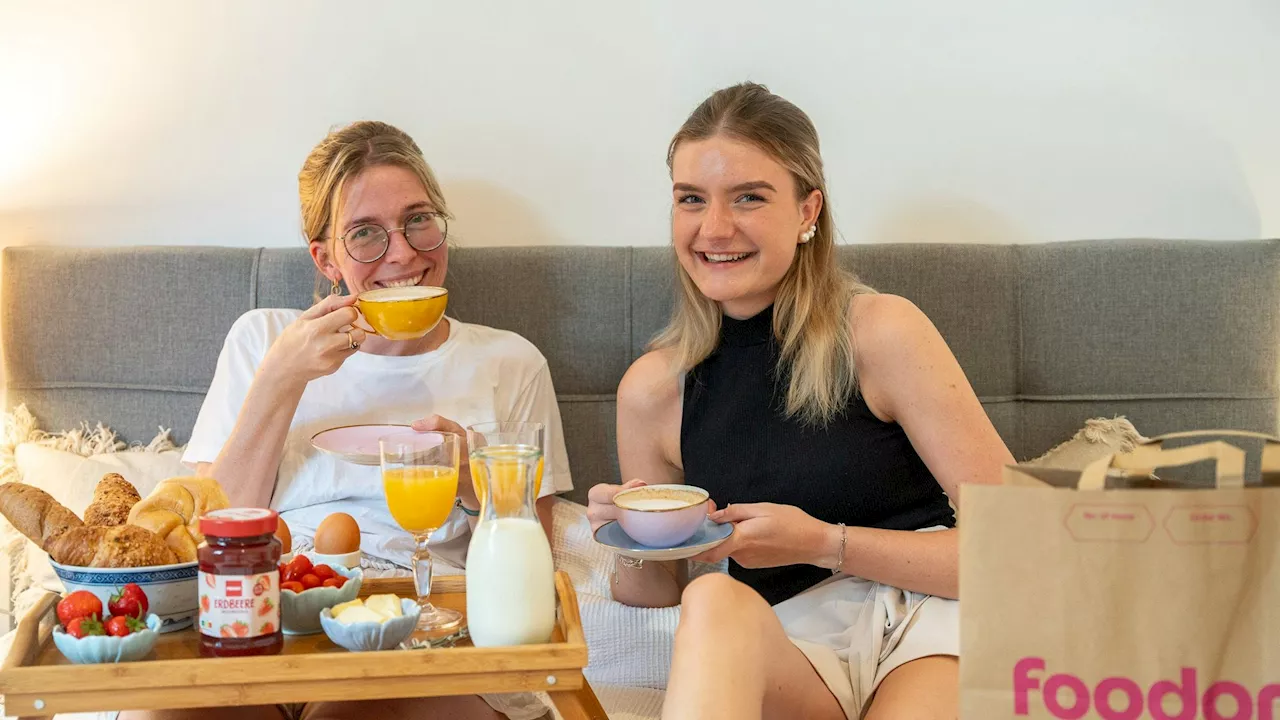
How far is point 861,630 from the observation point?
66.8 inches

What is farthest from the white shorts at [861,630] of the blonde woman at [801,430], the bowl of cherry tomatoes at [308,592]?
the bowl of cherry tomatoes at [308,592]

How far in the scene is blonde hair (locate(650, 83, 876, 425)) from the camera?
186 cm

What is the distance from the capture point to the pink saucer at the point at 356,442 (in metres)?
1.74

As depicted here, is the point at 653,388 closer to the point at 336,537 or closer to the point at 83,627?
the point at 336,537

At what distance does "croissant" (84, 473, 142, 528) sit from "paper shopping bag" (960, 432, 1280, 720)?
0.99 m

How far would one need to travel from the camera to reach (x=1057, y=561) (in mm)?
1101

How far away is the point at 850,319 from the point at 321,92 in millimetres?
1314

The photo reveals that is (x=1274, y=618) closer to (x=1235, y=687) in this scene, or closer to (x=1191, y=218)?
(x=1235, y=687)

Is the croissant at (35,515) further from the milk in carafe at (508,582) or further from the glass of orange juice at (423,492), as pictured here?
the milk in carafe at (508,582)

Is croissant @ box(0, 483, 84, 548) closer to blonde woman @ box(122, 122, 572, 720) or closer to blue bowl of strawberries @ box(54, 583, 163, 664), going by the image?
blue bowl of strawberries @ box(54, 583, 163, 664)

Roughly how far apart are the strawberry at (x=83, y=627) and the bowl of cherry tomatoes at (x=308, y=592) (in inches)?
7.5

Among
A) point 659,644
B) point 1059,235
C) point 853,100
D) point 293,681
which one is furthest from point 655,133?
point 293,681

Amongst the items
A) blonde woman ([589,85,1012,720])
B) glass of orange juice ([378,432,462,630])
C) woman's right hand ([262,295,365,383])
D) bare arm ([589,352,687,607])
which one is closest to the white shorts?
blonde woman ([589,85,1012,720])

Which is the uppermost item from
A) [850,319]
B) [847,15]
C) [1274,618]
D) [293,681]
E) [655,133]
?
[847,15]
